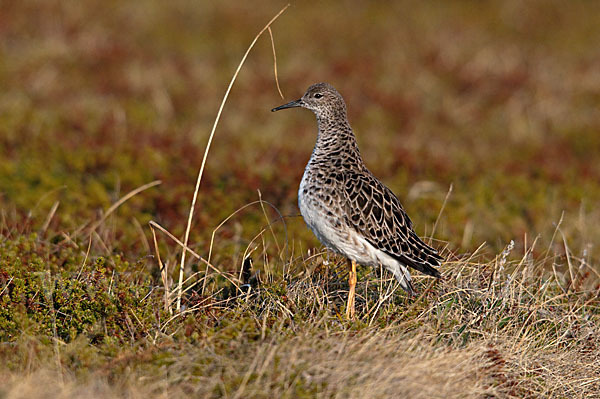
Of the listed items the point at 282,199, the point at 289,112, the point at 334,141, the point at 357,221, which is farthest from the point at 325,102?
the point at 289,112

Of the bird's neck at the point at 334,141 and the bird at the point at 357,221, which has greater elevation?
the bird's neck at the point at 334,141

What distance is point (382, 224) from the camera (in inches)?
213

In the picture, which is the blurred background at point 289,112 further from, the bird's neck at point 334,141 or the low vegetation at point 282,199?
the bird's neck at point 334,141

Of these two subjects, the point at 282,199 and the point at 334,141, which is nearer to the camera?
the point at 334,141

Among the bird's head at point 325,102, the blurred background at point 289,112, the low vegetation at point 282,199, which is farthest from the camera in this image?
the blurred background at point 289,112

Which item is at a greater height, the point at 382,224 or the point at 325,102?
the point at 325,102

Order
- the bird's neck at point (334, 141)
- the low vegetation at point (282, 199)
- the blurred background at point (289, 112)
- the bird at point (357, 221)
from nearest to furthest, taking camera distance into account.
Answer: the low vegetation at point (282, 199) < the bird at point (357, 221) < the bird's neck at point (334, 141) < the blurred background at point (289, 112)

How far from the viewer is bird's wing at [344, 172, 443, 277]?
17.5 ft

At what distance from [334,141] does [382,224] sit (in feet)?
2.60

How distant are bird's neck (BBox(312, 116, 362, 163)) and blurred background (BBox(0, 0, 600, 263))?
1888 millimetres

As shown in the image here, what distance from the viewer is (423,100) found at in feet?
45.0

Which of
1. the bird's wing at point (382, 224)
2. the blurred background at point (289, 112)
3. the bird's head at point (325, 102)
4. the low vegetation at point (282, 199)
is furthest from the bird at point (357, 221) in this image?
the blurred background at point (289, 112)

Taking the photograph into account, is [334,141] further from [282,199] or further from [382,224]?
[282,199]

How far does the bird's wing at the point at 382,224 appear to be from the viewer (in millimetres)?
5324
